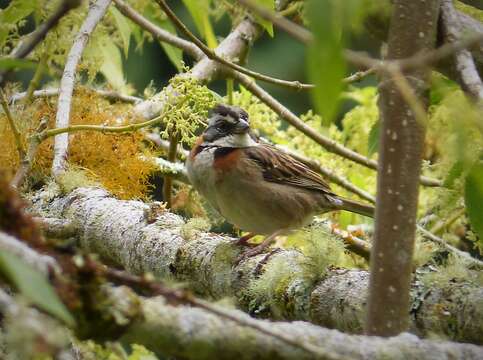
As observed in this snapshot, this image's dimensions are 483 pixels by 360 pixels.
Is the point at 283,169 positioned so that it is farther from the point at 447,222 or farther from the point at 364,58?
the point at 364,58

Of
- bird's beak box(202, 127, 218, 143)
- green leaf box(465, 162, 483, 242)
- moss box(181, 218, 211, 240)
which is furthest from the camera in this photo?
bird's beak box(202, 127, 218, 143)

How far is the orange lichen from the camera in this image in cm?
251

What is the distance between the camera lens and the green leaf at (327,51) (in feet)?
2.22

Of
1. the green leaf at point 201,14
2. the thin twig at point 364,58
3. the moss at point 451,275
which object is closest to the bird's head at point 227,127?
the moss at point 451,275

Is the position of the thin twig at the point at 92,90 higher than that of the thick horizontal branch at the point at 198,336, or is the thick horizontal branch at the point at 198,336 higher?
the thin twig at the point at 92,90

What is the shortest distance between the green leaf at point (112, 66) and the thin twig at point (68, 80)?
351mm

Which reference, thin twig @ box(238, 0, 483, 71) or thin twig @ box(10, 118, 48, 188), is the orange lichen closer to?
thin twig @ box(10, 118, 48, 188)

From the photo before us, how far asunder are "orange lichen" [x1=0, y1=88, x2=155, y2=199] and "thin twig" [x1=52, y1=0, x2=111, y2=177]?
0.23ft

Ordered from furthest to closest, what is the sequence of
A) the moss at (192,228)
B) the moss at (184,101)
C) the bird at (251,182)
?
the bird at (251,182)
the moss at (192,228)
the moss at (184,101)

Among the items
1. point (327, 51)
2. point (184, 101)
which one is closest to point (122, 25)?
point (184, 101)

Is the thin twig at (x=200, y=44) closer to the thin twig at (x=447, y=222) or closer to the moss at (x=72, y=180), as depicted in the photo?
the moss at (x=72, y=180)

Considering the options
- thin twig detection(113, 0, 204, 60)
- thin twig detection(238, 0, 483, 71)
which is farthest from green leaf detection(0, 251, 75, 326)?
thin twig detection(113, 0, 204, 60)

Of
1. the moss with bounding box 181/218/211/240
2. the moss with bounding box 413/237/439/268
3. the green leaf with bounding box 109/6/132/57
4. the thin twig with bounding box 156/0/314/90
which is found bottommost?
the moss with bounding box 181/218/211/240

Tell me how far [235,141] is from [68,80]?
2.28 ft
